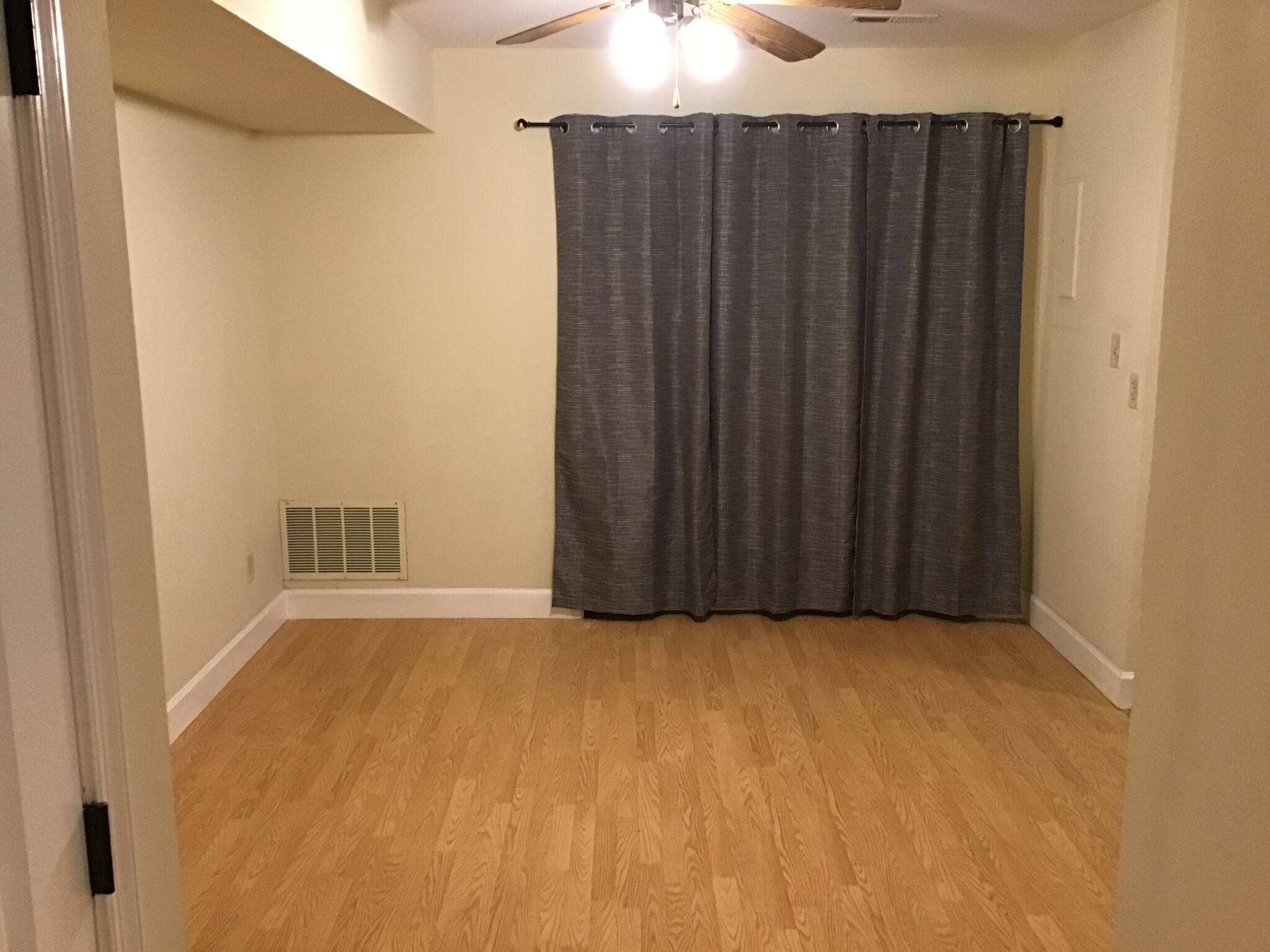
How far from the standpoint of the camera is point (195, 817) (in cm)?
300

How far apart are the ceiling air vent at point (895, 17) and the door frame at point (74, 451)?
9.62 ft

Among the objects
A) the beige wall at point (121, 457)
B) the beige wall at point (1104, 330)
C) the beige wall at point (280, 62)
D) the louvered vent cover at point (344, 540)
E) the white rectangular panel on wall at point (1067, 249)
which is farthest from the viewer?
the louvered vent cover at point (344, 540)

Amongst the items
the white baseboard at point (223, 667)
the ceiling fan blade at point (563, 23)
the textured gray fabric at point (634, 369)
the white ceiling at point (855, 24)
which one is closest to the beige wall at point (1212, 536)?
the ceiling fan blade at point (563, 23)

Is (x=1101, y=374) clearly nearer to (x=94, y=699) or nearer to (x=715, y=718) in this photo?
(x=715, y=718)

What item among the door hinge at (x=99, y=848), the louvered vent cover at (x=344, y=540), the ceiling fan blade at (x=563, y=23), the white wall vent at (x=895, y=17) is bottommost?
the louvered vent cover at (x=344, y=540)

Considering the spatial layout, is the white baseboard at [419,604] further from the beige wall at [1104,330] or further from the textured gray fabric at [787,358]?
Result: the beige wall at [1104,330]

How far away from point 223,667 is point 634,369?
6.11ft

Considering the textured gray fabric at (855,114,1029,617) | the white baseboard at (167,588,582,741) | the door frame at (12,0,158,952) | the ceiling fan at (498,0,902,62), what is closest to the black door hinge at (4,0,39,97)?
the door frame at (12,0,158,952)

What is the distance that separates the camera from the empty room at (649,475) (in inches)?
95.6

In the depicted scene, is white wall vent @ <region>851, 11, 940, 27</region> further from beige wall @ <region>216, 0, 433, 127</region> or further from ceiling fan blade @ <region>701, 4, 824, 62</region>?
beige wall @ <region>216, 0, 433, 127</region>

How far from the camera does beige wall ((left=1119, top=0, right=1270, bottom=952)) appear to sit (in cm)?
111

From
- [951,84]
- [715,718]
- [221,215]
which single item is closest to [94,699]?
[715,718]

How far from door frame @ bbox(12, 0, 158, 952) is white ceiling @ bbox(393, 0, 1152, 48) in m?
2.41

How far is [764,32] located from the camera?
2.83 meters
